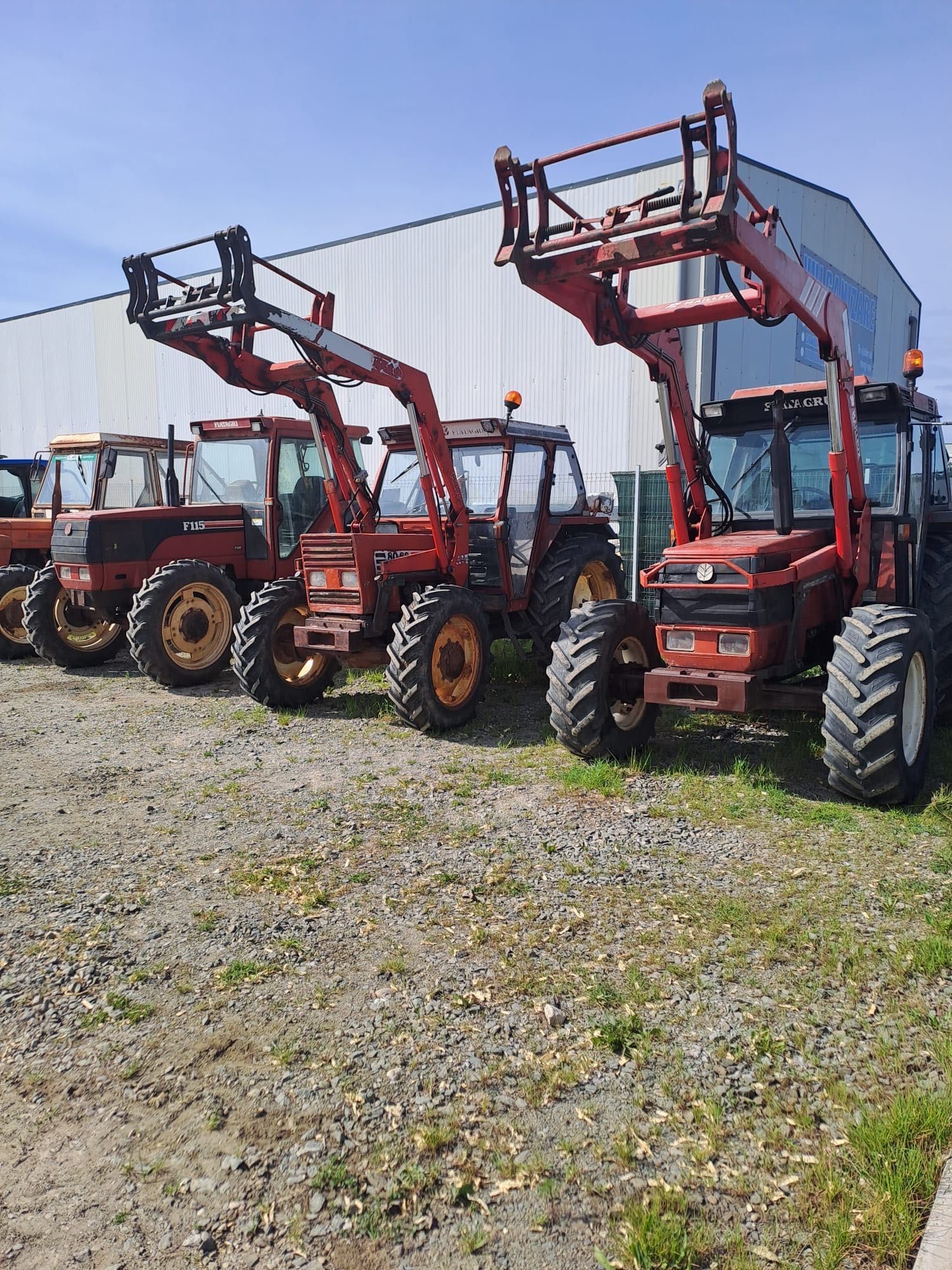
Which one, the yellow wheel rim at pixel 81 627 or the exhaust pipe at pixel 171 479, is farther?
the yellow wheel rim at pixel 81 627

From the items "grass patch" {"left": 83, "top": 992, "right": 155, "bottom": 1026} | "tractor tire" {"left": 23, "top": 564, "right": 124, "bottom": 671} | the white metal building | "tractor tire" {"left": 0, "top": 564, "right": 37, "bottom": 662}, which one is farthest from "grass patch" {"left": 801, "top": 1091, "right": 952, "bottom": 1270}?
the white metal building

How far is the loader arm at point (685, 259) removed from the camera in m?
4.62

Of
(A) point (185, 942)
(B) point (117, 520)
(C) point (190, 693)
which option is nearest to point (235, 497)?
(B) point (117, 520)

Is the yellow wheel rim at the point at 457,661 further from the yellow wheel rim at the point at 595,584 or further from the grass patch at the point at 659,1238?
the grass patch at the point at 659,1238

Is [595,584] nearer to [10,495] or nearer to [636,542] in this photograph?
[636,542]

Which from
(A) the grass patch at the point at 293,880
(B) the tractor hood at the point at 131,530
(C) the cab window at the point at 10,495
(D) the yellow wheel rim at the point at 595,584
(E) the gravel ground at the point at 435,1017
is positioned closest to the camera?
(E) the gravel ground at the point at 435,1017

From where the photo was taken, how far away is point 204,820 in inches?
206

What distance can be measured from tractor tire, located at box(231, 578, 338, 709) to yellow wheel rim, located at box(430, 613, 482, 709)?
1258mm

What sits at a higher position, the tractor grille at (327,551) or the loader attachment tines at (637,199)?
the loader attachment tines at (637,199)

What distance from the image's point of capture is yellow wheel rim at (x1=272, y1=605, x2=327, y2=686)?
7.82 metres

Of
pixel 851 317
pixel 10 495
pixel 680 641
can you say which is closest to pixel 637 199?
pixel 680 641

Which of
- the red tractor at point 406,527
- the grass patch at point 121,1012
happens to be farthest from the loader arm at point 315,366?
the grass patch at point 121,1012

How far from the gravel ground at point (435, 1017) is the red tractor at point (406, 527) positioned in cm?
170

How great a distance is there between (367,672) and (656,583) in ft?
13.5
